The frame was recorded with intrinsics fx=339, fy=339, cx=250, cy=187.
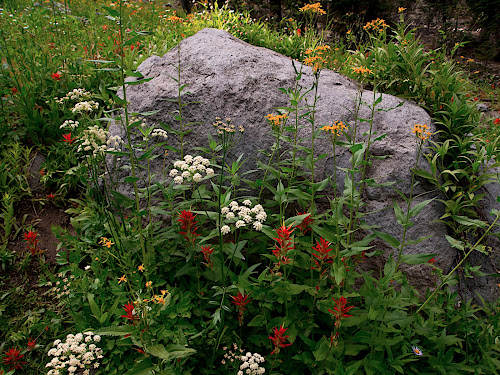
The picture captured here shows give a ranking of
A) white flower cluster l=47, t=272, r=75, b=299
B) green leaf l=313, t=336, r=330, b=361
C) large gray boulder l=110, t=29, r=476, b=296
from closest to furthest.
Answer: green leaf l=313, t=336, r=330, b=361
white flower cluster l=47, t=272, r=75, b=299
large gray boulder l=110, t=29, r=476, b=296

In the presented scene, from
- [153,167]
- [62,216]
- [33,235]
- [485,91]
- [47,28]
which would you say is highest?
[47,28]

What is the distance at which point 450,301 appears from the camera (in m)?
2.30

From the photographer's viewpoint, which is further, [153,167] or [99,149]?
[153,167]

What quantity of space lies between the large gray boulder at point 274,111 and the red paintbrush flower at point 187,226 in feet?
2.95

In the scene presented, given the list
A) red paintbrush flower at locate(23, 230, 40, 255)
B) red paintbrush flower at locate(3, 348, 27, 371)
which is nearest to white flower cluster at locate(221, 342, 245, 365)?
red paintbrush flower at locate(3, 348, 27, 371)

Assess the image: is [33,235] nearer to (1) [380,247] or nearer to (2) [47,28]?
(1) [380,247]

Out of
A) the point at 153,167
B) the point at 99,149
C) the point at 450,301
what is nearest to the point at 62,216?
the point at 153,167

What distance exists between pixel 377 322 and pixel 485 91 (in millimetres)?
8236

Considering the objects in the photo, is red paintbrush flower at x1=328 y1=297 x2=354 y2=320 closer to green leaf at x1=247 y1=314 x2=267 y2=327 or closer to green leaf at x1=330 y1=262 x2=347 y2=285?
green leaf at x1=330 y1=262 x2=347 y2=285

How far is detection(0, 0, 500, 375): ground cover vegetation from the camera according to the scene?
194cm

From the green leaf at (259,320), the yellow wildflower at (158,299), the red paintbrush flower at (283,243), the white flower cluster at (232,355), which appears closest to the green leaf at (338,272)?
the red paintbrush flower at (283,243)

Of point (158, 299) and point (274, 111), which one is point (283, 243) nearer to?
point (158, 299)

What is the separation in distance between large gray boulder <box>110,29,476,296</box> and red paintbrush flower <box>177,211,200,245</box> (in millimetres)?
899

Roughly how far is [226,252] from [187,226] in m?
0.32
